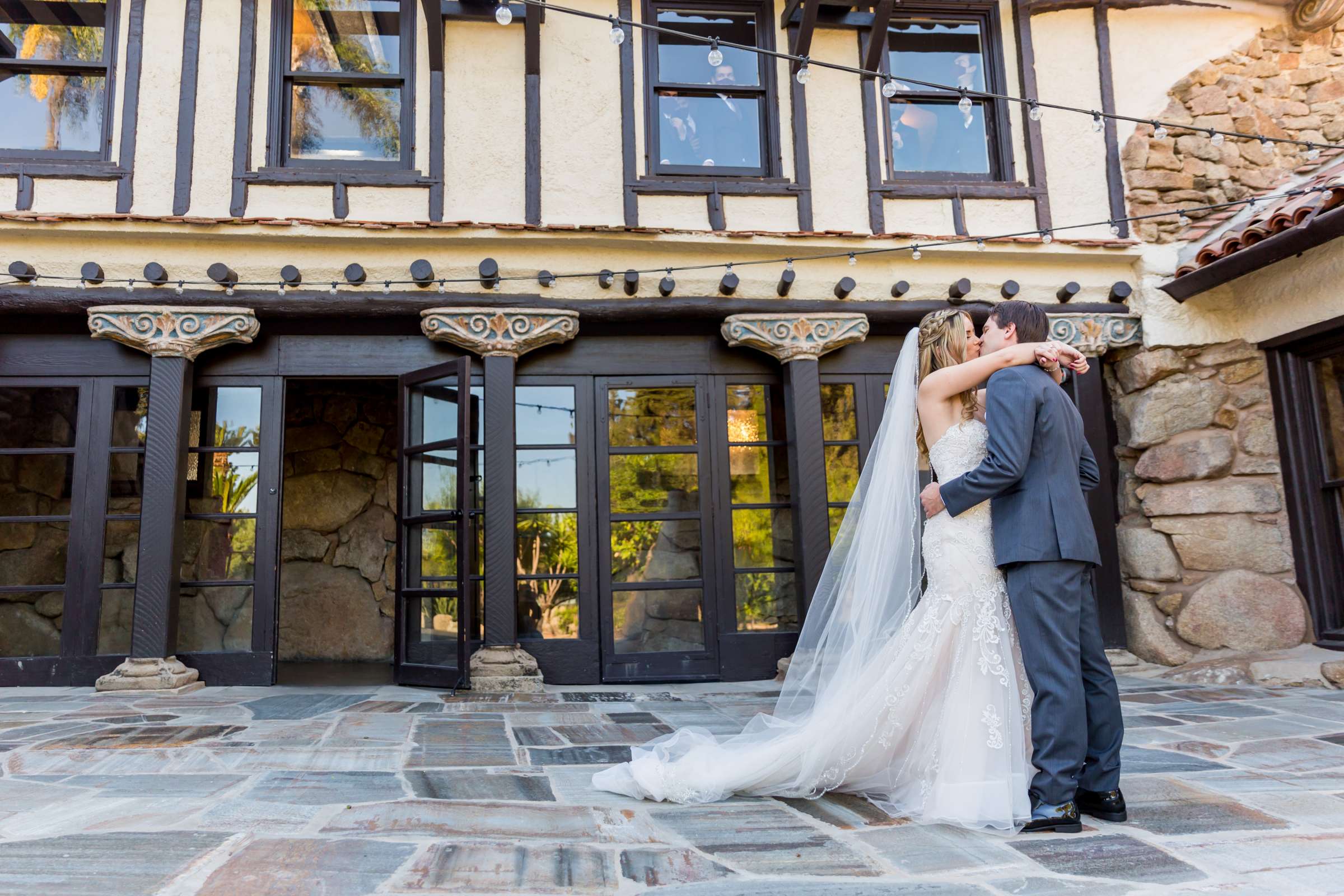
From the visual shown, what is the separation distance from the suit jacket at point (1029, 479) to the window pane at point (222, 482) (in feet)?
15.6

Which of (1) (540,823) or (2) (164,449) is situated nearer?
(1) (540,823)

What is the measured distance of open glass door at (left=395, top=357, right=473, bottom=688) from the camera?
5.45m

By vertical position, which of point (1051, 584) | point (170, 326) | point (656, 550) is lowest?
point (1051, 584)

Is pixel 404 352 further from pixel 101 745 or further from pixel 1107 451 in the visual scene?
pixel 1107 451

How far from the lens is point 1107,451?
6.07 meters

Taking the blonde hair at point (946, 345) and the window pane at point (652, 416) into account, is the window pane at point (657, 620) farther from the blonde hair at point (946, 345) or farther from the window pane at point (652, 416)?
the blonde hair at point (946, 345)

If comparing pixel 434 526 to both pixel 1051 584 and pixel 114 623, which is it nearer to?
pixel 114 623

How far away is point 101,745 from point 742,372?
13.6ft

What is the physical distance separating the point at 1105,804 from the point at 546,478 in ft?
13.3

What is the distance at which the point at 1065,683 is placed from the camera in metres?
2.50

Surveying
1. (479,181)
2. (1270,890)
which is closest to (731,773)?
(1270,890)

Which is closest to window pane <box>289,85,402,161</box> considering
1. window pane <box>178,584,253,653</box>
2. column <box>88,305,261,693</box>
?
column <box>88,305,261,693</box>

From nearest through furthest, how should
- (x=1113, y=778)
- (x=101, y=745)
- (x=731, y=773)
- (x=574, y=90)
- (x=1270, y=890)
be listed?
(x=1270, y=890) → (x=1113, y=778) → (x=731, y=773) → (x=101, y=745) → (x=574, y=90)

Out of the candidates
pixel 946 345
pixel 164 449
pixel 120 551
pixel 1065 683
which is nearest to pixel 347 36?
pixel 164 449
